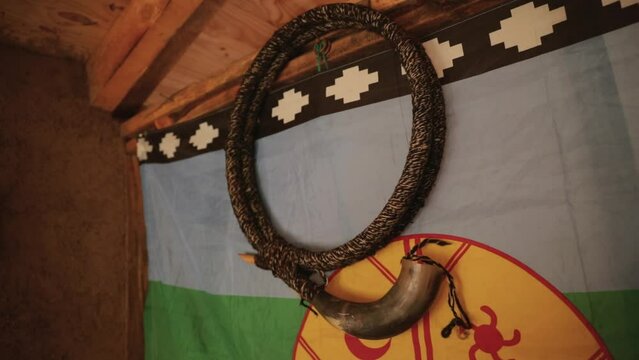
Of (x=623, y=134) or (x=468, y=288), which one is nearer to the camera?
(x=623, y=134)

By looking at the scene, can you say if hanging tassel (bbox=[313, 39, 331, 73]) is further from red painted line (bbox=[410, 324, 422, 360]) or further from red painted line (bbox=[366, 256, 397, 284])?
red painted line (bbox=[410, 324, 422, 360])

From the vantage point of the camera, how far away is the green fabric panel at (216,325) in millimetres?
940

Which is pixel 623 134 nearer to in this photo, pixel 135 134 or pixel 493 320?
pixel 493 320

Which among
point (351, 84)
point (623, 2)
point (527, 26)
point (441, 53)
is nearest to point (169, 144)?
point (351, 84)

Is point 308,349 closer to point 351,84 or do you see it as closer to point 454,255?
point 454,255

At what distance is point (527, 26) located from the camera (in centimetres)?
67

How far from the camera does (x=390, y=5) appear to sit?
2.66 feet

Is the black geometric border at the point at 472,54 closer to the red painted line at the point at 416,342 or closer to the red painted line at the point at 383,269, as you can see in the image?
the red painted line at the point at 383,269

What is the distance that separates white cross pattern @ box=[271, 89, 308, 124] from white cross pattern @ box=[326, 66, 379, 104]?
9cm

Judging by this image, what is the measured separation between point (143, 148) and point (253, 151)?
598 mm

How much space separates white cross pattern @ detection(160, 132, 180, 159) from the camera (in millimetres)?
1275

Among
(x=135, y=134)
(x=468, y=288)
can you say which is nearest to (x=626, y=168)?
(x=468, y=288)

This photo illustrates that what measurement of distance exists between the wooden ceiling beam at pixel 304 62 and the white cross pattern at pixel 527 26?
0.17ft

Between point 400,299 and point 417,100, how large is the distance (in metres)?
0.40
